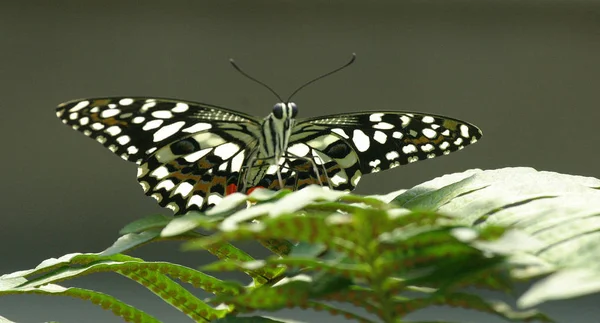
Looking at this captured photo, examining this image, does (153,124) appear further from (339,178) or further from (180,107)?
(339,178)

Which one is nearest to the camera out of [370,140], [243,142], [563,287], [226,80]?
[563,287]

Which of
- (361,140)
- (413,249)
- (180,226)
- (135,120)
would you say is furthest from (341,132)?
(413,249)

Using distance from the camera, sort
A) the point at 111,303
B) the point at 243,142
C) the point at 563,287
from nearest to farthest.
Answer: the point at 563,287 → the point at 111,303 → the point at 243,142

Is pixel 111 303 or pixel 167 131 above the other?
pixel 167 131

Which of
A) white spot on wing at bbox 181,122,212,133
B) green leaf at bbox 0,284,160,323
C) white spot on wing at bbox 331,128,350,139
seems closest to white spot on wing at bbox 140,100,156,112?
white spot on wing at bbox 181,122,212,133

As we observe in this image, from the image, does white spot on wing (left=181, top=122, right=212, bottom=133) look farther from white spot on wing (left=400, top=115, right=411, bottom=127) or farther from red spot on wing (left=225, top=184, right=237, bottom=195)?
white spot on wing (left=400, top=115, right=411, bottom=127)

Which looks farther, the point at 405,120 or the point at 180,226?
the point at 405,120

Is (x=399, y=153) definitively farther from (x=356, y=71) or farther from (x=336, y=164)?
(x=356, y=71)
